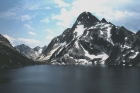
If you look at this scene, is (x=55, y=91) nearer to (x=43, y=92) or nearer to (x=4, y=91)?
(x=43, y=92)

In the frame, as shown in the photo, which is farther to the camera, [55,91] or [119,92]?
[55,91]

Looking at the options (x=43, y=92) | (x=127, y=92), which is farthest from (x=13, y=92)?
(x=127, y=92)

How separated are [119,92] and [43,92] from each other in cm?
4215

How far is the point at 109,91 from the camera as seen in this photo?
11494 centimetres

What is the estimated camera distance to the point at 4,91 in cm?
11831

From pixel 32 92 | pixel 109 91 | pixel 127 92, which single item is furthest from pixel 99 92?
pixel 32 92

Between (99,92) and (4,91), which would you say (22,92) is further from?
(99,92)

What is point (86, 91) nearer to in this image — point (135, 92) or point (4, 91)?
point (135, 92)

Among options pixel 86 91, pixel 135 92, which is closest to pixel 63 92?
pixel 86 91

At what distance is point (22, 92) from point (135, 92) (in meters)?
62.7

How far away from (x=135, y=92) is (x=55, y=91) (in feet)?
147

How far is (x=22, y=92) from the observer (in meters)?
117

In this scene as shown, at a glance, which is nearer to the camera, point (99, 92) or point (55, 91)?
point (99, 92)

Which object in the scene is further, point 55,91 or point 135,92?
point 55,91
